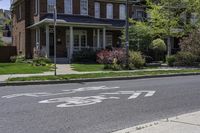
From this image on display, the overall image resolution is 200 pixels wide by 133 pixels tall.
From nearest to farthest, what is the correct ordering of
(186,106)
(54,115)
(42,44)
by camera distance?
(54,115) < (186,106) < (42,44)

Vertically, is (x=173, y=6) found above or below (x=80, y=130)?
above

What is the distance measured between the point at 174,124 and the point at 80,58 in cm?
2708

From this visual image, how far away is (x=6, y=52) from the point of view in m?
44.0

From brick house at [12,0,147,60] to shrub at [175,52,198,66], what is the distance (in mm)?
8122

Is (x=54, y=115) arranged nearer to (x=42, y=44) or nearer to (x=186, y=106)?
(x=186, y=106)

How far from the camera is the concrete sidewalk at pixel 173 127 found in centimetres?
766

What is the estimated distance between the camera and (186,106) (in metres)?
11.4

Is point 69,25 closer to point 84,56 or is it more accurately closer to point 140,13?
point 84,56

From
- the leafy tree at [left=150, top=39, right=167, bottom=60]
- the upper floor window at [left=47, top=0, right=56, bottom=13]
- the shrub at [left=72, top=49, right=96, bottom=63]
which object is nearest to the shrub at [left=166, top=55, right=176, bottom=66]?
the leafy tree at [left=150, top=39, right=167, bottom=60]

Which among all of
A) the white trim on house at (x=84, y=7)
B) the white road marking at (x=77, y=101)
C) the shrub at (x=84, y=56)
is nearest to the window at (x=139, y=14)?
the white trim on house at (x=84, y=7)

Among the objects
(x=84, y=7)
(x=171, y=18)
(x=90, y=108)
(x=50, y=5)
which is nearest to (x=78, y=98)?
(x=90, y=108)

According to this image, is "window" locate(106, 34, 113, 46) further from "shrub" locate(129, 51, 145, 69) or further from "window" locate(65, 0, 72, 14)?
"shrub" locate(129, 51, 145, 69)

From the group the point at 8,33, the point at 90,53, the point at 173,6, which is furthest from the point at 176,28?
the point at 8,33

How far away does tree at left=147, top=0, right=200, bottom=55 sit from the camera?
38.0 m
